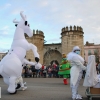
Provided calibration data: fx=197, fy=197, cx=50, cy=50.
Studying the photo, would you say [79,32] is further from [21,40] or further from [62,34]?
[21,40]

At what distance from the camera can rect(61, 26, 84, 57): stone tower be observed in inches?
1153

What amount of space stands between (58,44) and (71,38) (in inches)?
178

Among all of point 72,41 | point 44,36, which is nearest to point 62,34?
point 72,41

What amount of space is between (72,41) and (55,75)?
10.9 metres

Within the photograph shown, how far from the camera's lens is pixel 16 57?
763 centimetres

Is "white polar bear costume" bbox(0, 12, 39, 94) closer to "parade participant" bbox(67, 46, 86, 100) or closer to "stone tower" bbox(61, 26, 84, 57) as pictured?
"parade participant" bbox(67, 46, 86, 100)

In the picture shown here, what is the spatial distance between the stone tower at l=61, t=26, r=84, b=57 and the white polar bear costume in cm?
2131

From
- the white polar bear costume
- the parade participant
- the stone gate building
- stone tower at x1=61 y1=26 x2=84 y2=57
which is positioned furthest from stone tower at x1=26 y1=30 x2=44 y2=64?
the parade participant

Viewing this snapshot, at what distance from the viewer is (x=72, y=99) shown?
6.40 m

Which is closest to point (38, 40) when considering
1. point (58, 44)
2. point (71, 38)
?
point (58, 44)

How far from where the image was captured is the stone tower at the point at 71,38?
1153 inches

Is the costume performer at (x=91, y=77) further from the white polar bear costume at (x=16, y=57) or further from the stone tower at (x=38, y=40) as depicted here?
the stone tower at (x=38, y=40)

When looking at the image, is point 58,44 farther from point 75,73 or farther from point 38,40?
point 75,73

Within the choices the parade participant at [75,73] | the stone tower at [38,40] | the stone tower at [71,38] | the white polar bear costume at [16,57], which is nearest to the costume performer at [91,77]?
the parade participant at [75,73]
